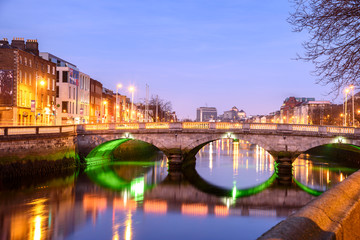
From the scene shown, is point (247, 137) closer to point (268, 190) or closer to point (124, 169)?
point (268, 190)

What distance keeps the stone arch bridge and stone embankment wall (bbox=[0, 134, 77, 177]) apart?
113 inches

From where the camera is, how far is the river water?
19969 mm

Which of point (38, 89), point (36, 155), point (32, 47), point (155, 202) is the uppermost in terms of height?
point (32, 47)

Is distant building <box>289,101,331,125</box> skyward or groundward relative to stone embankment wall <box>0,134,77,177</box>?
skyward

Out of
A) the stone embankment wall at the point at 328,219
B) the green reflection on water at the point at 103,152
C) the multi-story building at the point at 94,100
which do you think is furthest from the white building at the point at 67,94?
the stone embankment wall at the point at 328,219

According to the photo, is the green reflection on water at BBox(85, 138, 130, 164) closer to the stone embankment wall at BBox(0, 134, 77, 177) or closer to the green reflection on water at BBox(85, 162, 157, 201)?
the green reflection on water at BBox(85, 162, 157, 201)

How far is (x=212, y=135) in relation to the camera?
139 ft

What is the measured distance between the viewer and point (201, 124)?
4322cm

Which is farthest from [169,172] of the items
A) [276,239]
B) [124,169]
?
[276,239]

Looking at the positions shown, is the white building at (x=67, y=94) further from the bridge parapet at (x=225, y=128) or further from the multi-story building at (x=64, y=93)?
the bridge parapet at (x=225, y=128)

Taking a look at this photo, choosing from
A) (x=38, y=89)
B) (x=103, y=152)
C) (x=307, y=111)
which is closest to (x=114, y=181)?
(x=103, y=152)

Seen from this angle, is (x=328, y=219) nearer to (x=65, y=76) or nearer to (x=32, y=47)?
(x=32, y=47)

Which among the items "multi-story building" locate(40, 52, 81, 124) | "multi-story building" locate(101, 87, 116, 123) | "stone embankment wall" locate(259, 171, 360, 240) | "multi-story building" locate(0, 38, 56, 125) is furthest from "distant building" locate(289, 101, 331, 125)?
"stone embankment wall" locate(259, 171, 360, 240)

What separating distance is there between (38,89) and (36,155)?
91.4 ft
